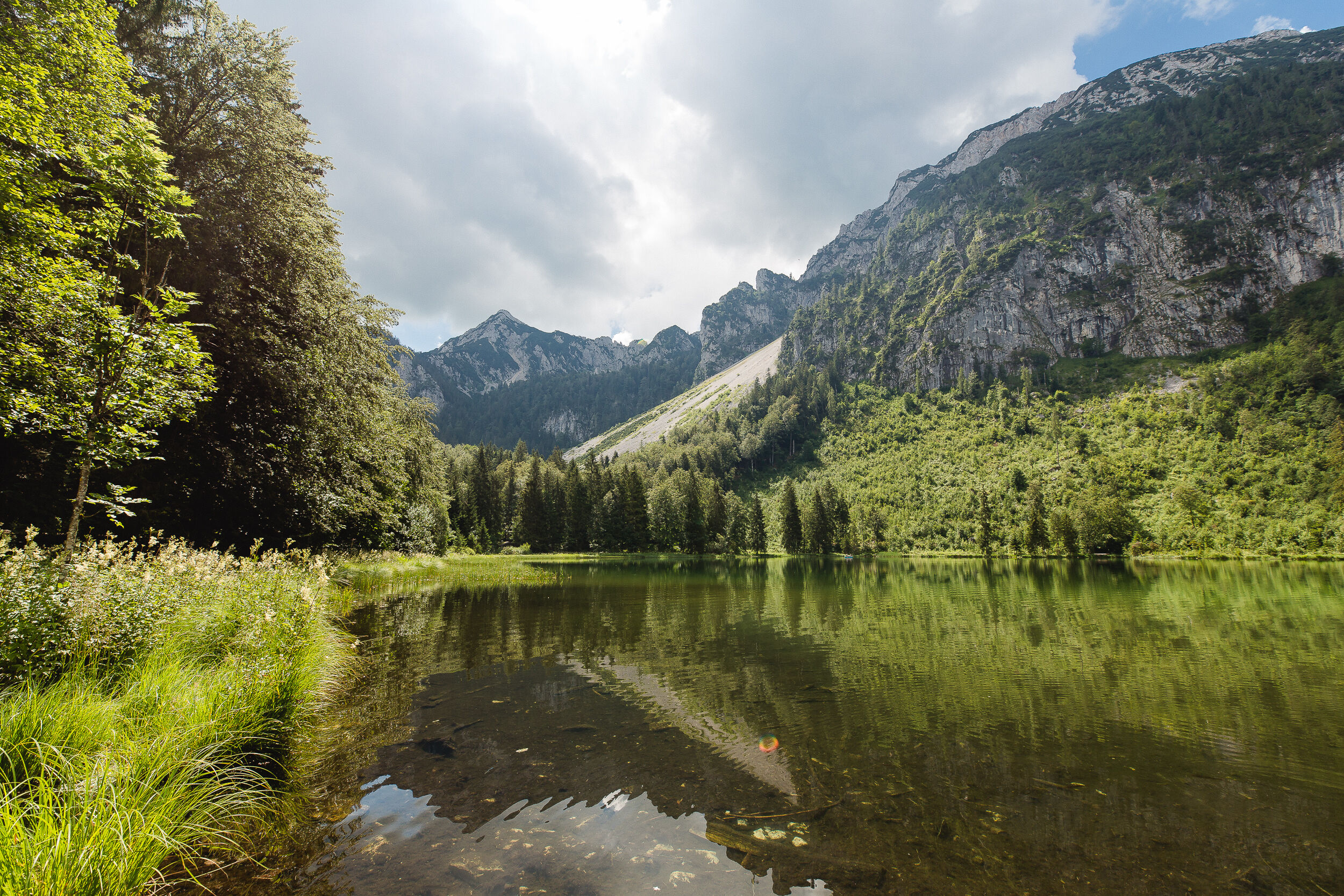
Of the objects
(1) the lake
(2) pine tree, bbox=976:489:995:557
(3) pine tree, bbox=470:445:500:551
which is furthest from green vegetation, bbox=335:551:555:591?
(2) pine tree, bbox=976:489:995:557

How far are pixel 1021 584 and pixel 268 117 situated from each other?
5105cm

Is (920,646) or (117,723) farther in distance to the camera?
(920,646)

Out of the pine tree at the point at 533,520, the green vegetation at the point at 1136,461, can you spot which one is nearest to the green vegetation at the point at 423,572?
the pine tree at the point at 533,520

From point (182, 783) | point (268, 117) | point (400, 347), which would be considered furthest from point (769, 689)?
point (268, 117)

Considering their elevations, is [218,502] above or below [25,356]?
below

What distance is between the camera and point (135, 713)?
5309 mm

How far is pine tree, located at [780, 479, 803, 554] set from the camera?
327 ft

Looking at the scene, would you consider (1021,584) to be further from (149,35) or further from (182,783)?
(149,35)

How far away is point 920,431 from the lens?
164 m

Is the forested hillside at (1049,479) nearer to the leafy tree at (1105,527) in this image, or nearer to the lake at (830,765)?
the leafy tree at (1105,527)

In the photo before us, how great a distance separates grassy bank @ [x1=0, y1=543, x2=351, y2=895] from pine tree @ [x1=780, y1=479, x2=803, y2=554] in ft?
313

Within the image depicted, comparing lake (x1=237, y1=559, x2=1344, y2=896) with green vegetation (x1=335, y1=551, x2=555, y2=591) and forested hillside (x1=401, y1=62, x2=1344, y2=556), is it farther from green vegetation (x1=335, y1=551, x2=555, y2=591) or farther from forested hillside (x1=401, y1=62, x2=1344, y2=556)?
forested hillside (x1=401, y1=62, x2=1344, y2=556)

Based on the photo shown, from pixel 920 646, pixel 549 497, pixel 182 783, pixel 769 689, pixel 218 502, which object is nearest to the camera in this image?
pixel 182 783

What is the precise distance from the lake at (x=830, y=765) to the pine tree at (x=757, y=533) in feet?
273
